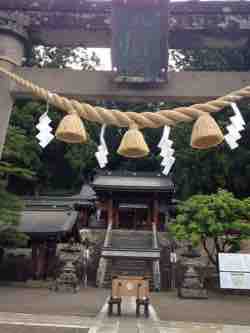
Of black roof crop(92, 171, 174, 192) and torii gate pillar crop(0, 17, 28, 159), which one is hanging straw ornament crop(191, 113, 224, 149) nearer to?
torii gate pillar crop(0, 17, 28, 159)

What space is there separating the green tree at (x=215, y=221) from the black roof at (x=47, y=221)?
214 inches

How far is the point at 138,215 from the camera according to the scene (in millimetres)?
25312

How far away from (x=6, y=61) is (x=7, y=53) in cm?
8

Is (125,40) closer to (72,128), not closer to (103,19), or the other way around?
(103,19)

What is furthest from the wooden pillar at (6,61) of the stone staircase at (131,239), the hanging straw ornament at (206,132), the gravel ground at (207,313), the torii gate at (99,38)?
the stone staircase at (131,239)

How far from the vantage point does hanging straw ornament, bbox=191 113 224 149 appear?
271 cm

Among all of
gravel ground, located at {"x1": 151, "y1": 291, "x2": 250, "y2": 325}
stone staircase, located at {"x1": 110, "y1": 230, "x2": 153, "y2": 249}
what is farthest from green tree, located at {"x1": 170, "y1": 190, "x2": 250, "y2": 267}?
stone staircase, located at {"x1": 110, "y1": 230, "x2": 153, "y2": 249}

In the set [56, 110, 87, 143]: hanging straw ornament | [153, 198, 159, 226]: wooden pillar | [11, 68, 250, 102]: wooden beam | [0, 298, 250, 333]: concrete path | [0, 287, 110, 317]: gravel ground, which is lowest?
[0, 298, 250, 333]: concrete path

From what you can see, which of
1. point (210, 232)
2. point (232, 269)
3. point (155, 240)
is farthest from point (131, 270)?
point (232, 269)

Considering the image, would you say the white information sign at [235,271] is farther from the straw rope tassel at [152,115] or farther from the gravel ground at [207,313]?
the straw rope tassel at [152,115]

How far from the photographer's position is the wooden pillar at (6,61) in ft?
12.4

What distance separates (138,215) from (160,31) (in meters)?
21.9

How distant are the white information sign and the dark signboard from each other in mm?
9481

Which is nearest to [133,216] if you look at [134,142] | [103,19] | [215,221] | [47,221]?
[47,221]
